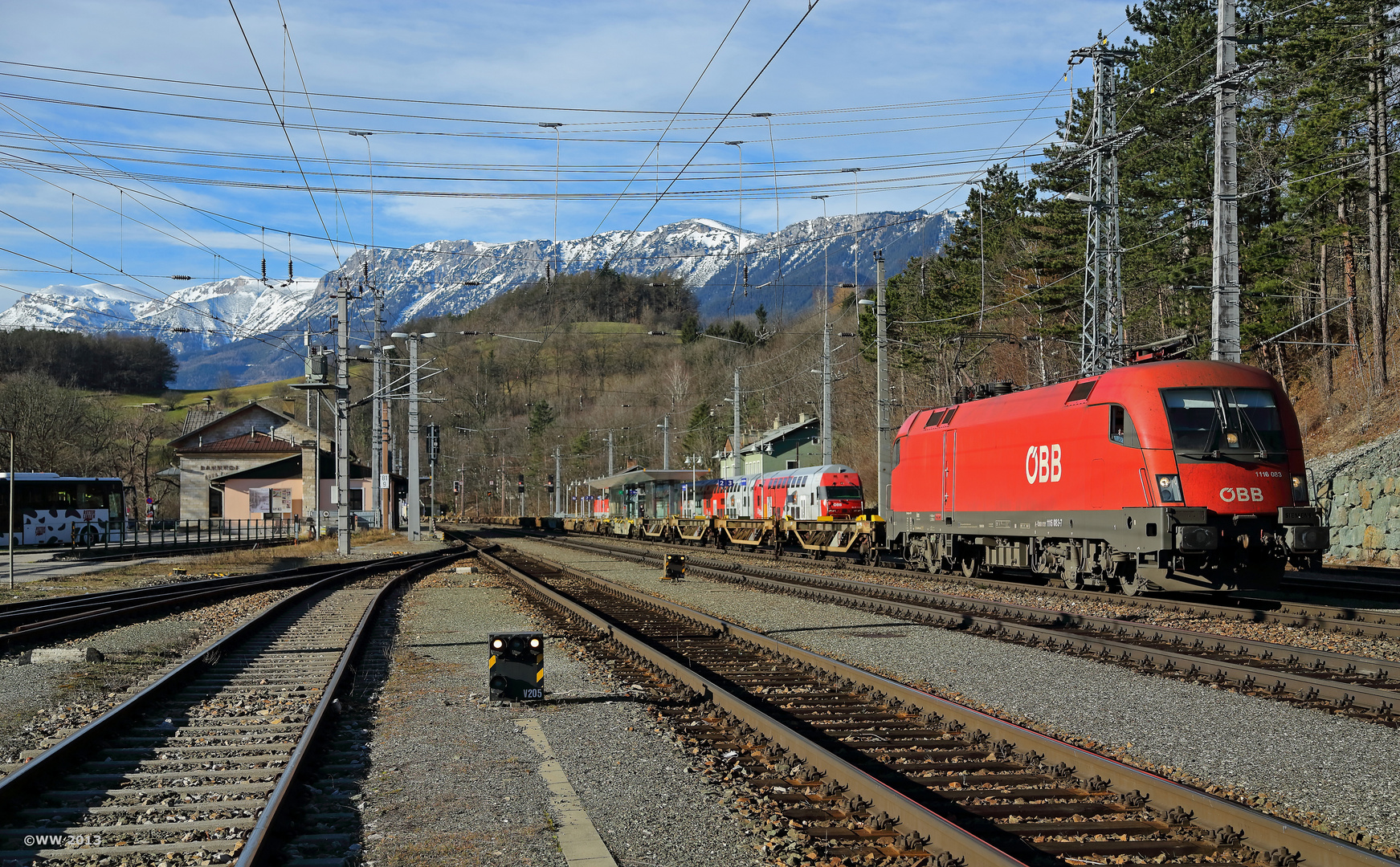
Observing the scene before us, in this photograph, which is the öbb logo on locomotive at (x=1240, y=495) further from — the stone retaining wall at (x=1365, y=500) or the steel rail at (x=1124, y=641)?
the stone retaining wall at (x=1365, y=500)

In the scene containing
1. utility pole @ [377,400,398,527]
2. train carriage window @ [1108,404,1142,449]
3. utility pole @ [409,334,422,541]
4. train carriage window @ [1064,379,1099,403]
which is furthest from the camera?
utility pole @ [377,400,398,527]

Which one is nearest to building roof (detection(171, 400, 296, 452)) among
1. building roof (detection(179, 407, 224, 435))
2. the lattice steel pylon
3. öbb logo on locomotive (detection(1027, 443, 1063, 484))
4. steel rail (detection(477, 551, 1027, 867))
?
building roof (detection(179, 407, 224, 435))

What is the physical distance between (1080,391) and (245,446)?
267 ft

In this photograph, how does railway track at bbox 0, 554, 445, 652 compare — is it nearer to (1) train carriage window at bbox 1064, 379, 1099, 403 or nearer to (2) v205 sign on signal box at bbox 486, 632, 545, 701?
(2) v205 sign on signal box at bbox 486, 632, 545, 701

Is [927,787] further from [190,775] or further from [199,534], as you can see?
[199,534]

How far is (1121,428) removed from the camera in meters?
17.0

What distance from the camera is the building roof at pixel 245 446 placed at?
282 ft

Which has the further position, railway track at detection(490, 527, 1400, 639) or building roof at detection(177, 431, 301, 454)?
building roof at detection(177, 431, 301, 454)

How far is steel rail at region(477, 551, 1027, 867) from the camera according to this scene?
5215 millimetres

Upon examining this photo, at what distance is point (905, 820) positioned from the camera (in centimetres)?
590

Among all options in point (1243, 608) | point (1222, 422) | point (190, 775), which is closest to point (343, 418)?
point (1222, 422)

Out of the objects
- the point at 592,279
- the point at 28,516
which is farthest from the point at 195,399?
the point at 28,516

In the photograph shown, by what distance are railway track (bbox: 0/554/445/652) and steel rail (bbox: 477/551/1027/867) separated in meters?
8.48

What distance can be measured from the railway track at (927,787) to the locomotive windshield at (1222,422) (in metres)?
7.91
